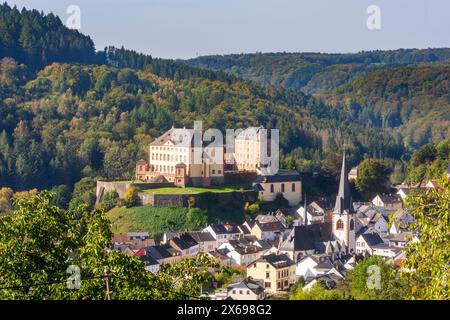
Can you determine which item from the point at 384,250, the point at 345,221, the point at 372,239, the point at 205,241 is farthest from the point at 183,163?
the point at 384,250

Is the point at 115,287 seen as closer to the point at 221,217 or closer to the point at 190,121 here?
the point at 221,217

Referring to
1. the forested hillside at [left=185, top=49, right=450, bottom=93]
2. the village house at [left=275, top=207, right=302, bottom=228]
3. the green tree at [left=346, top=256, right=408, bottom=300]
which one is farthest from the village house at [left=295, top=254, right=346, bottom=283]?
the forested hillside at [left=185, top=49, right=450, bottom=93]

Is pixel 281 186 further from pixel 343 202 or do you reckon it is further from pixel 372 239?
pixel 372 239

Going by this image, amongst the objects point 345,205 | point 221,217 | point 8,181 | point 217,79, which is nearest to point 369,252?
point 345,205

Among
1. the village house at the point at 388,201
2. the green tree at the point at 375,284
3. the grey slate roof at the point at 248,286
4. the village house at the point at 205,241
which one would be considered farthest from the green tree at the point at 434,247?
the village house at the point at 388,201

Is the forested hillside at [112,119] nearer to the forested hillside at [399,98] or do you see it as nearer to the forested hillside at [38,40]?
the forested hillside at [38,40]

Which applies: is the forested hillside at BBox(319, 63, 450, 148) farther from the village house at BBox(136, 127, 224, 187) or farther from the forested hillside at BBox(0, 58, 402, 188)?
the village house at BBox(136, 127, 224, 187)
